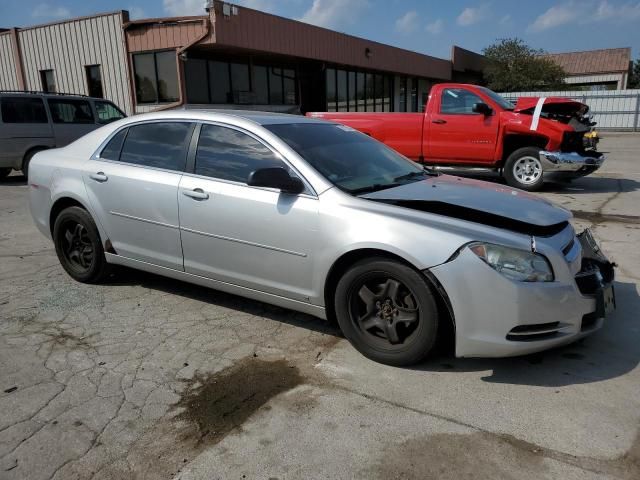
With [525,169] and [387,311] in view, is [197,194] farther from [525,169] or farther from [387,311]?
[525,169]

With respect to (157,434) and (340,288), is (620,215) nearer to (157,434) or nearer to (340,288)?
(340,288)

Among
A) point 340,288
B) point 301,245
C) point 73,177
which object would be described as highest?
point 73,177

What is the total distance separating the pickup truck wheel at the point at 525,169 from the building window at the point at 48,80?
694 inches

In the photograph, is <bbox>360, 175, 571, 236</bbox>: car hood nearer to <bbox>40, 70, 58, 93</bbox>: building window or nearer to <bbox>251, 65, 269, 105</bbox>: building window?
<bbox>251, 65, 269, 105</bbox>: building window

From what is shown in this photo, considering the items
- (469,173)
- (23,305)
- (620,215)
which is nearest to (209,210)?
(23,305)

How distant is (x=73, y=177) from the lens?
463 cm

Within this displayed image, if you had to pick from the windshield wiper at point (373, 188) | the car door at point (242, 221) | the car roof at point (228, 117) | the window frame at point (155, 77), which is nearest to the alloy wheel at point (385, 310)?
the car door at point (242, 221)

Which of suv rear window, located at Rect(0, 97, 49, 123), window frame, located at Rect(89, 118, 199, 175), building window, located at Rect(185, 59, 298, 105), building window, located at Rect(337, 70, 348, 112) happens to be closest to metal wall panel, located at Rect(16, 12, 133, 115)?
building window, located at Rect(185, 59, 298, 105)

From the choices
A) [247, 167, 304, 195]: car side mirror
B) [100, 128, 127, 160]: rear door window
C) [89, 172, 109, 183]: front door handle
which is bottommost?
[89, 172, 109, 183]: front door handle

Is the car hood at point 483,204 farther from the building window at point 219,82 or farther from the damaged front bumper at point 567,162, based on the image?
the building window at point 219,82

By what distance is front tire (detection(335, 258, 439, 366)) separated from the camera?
3053 mm

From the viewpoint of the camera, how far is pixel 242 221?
3631 millimetres

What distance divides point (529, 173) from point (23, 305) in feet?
27.5

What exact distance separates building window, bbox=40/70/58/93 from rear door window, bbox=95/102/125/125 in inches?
310
